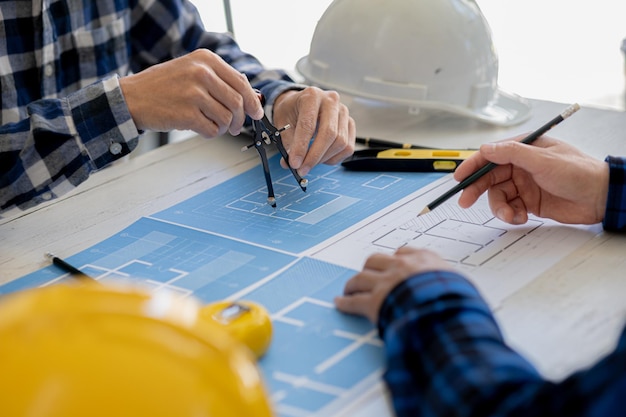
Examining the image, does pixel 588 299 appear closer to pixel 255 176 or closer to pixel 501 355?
pixel 501 355

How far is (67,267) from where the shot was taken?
106cm

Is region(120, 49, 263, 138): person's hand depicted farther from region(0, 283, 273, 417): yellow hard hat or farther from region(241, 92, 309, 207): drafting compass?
region(0, 283, 273, 417): yellow hard hat

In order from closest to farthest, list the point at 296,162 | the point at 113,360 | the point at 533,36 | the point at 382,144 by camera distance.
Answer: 1. the point at 113,360
2. the point at 296,162
3. the point at 382,144
4. the point at 533,36

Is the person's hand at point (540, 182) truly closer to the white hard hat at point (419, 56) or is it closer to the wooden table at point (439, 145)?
the wooden table at point (439, 145)

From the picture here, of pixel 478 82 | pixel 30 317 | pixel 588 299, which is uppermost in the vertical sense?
pixel 30 317

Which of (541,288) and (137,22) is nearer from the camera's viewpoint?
(541,288)

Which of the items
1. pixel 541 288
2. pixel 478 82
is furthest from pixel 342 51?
pixel 541 288

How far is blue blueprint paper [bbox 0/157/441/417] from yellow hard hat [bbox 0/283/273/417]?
25 cm

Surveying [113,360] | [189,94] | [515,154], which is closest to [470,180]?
[515,154]

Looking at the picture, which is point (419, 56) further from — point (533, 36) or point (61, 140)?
point (533, 36)

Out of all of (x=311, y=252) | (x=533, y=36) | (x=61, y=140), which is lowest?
(x=533, y=36)

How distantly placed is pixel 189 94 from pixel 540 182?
1.78 ft

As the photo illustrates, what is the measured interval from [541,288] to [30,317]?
25.5 inches

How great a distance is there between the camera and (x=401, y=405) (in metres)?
0.70
